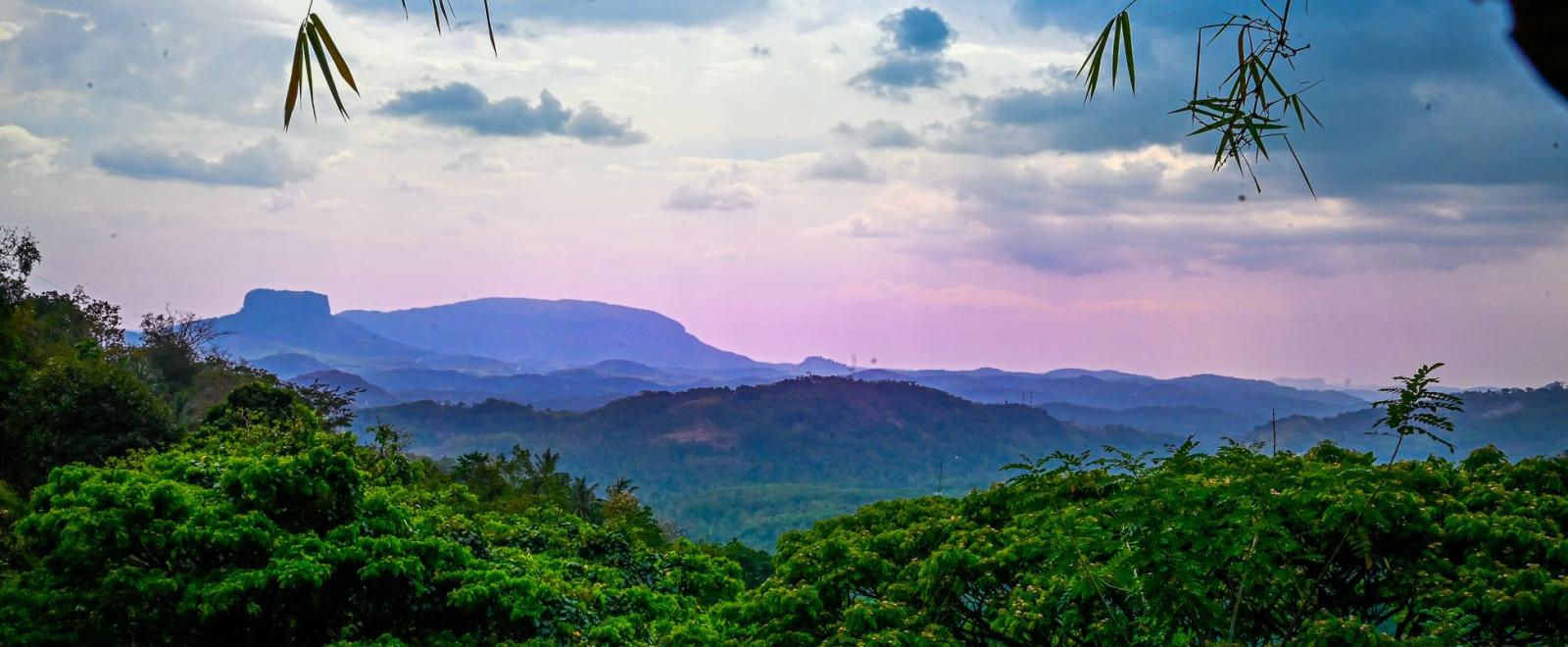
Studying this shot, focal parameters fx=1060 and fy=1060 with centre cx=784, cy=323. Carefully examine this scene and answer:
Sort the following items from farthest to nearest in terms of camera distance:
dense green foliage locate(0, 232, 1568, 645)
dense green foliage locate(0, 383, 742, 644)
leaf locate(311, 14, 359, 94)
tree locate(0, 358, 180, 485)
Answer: tree locate(0, 358, 180, 485), dense green foliage locate(0, 383, 742, 644), dense green foliage locate(0, 232, 1568, 645), leaf locate(311, 14, 359, 94)

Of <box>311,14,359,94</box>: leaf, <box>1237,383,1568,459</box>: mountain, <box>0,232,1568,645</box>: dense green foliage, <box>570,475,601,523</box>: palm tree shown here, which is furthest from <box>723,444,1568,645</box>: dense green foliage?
<box>1237,383,1568,459</box>: mountain

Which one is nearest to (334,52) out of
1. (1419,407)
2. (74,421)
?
(1419,407)

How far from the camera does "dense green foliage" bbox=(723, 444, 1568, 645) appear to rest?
5578 millimetres

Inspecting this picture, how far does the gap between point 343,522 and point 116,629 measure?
2482mm

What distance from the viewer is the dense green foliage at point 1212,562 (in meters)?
5.58

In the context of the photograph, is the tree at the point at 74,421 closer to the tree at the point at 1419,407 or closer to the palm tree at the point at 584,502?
the palm tree at the point at 584,502

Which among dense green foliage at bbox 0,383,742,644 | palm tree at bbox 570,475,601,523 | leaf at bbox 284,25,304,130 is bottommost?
palm tree at bbox 570,475,601,523

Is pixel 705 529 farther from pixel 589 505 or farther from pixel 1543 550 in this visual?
pixel 1543 550

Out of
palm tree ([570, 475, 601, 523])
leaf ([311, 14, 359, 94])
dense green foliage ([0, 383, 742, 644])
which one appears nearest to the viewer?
leaf ([311, 14, 359, 94])

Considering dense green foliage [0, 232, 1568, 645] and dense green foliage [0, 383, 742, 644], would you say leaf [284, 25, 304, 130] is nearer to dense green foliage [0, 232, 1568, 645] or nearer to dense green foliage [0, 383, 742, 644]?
dense green foliage [0, 232, 1568, 645]

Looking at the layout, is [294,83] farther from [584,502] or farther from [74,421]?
[584,502]

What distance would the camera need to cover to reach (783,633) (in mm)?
9305

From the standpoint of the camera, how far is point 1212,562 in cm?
533

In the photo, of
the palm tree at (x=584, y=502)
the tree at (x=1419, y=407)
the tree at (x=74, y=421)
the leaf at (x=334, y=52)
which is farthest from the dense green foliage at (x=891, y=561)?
the palm tree at (x=584, y=502)
